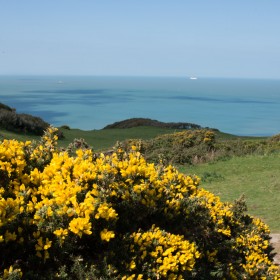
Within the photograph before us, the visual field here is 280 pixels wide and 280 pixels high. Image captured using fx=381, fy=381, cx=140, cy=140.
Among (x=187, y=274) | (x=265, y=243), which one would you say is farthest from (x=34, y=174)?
(x=265, y=243)

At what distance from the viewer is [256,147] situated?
2158cm

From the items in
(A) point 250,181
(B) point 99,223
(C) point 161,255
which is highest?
(B) point 99,223

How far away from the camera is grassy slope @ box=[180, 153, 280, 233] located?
9961 millimetres

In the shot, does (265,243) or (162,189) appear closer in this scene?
(162,189)

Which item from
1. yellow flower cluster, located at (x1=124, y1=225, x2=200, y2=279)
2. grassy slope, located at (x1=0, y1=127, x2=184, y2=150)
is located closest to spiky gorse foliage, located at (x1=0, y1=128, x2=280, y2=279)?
yellow flower cluster, located at (x1=124, y1=225, x2=200, y2=279)

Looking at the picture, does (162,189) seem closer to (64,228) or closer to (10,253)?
(64,228)

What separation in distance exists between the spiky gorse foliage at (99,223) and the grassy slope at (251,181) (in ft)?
13.0

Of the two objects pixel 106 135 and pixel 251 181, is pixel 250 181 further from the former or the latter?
pixel 106 135

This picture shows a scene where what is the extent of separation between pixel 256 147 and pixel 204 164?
5.39 m

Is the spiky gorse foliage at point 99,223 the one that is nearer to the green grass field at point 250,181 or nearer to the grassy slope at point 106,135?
the green grass field at point 250,181

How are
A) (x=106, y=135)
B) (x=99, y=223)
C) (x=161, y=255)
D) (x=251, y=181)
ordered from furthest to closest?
1. (x=106, y=135)
2. (x=251, y=181)
3. (x=161, y=255)
4. (x=99, y=223)

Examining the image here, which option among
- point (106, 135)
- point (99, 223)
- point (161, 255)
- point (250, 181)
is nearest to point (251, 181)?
point (250, 181)

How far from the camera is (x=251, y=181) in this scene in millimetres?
13344

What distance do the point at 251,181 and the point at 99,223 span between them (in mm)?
10646
